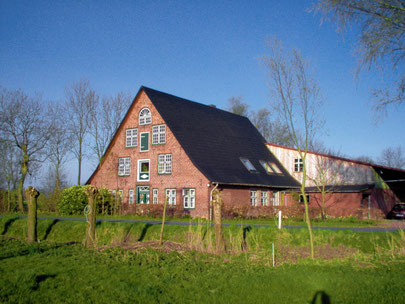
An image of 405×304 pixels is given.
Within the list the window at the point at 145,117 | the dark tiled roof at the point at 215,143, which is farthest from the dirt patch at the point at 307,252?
the window at the point at 145,117

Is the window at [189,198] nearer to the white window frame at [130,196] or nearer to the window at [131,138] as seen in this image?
the white window frame at [130,196]

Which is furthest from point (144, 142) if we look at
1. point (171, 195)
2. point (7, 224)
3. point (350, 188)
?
point (350, 188)

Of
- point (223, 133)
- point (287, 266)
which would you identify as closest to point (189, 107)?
point (223, 133)

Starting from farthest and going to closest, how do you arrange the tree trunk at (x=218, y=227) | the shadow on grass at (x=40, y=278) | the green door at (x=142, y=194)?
the green door at (x=142, y=194), the tree trunk at (x=218, y=227), the shadow on grass at (x=40, y=278)

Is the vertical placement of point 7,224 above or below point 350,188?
below

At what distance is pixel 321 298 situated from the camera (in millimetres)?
8117

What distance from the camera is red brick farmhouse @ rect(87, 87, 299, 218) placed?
1176 inches

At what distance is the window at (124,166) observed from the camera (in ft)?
113

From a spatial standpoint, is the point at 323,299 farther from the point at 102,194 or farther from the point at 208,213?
the point at 102,194

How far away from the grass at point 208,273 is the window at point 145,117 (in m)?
18.5

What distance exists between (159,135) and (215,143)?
4.55 m

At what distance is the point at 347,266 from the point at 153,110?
79.7 feet

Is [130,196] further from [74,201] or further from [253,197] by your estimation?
[253,197]

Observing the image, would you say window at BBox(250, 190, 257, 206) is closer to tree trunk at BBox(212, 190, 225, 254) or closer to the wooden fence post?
tree trunk at BBox(212, 190, 225, 254)
